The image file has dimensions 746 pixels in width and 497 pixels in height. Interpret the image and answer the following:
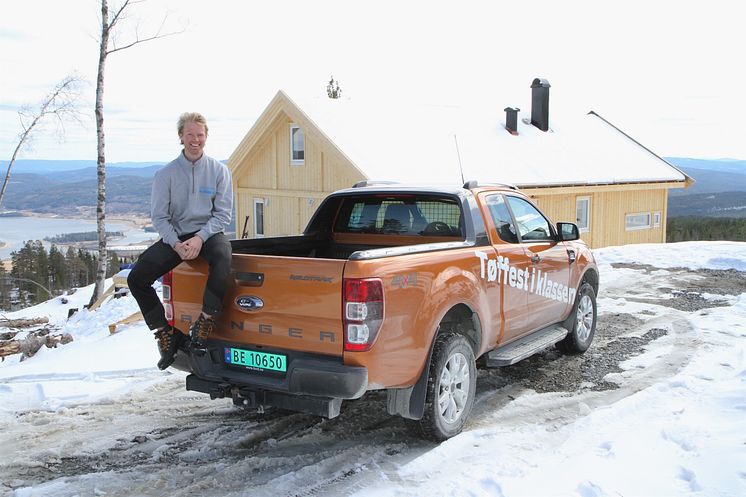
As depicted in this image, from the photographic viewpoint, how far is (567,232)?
22.1ft

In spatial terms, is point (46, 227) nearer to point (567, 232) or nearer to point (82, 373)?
point (82, 373)

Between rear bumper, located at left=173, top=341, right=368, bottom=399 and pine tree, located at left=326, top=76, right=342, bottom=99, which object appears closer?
rear bumper, located at left=173, top=341, right=368, bottom=399

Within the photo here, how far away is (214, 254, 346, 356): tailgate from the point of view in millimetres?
4027

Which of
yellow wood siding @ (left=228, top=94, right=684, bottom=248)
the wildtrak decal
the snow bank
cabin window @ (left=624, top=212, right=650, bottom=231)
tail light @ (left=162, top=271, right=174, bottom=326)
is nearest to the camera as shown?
tail light @ (left=162, top=271, right=174, bottom=326)

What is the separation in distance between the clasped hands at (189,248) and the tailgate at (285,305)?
28cm

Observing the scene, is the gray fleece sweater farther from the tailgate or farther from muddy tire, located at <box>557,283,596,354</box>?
muddy tire, located at <box>557,283,596,354</box>

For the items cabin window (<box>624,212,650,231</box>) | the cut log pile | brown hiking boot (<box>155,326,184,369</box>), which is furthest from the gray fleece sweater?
cabin window (<box>624,212,650,231</box>)

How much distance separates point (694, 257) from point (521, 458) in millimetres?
13068

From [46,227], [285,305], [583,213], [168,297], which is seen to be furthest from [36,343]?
[46,227]

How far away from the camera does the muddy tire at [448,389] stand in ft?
15.0

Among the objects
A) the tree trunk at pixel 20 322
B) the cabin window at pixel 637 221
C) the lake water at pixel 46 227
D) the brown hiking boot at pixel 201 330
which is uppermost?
the brown hiking boot at pixel 201 330

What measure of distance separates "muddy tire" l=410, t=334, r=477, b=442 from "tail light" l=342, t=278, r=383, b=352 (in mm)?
772

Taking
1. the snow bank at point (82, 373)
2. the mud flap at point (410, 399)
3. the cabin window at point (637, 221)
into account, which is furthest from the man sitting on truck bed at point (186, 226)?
the cabin window at point (637, 221)

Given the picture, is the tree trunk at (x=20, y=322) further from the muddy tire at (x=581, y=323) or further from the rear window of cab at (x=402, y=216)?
the muddy tire at (x=581, y=323)
